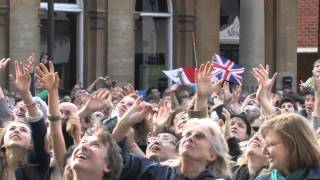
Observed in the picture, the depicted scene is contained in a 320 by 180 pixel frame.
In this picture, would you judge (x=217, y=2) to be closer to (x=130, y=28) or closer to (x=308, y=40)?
(x=130, y=28)

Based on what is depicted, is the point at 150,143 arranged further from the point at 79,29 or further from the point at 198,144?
the point at 79,29

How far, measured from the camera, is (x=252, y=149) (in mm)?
7031

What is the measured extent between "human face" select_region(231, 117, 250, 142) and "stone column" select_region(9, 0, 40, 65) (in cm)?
1060

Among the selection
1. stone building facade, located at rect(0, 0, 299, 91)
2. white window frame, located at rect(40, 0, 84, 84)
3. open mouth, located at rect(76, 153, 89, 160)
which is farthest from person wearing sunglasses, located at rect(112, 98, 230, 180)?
white window frame, located at rect(40, 0, 84, 84)

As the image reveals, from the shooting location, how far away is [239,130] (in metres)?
9.17

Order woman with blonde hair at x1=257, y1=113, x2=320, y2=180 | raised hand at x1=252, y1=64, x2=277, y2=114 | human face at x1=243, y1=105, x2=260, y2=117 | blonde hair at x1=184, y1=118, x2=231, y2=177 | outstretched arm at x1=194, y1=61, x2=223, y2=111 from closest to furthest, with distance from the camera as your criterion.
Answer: woman with blonde hair at x1=257, y1=113, x2=320, y2=180
blonde hair at x1=184, y1=118, x2=231, y2=177
outstretched arm at x1=194, y1=61, x2=223, y2=111
raised hand at x1=252, y1=64, x2=277, y2=114
human face at x1=243, y1=105, x2=260, y2=117

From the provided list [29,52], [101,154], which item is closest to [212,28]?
[29,52]

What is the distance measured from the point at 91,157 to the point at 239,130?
142 inches

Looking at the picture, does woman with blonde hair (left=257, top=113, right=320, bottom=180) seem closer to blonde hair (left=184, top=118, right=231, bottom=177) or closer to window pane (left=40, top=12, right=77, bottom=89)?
blonde hair (left=184, top=118, right=231, bottom=177)

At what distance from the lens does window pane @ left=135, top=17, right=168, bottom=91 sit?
22.5 m

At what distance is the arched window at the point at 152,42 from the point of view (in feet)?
73.8

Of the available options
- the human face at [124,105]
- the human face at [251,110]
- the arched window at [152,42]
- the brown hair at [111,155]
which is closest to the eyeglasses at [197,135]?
the brown hair at [111,155]

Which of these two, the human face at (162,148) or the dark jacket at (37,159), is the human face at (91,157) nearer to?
the dark jacket at (37,159)

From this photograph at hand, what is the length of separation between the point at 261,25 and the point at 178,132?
15.9 metres
